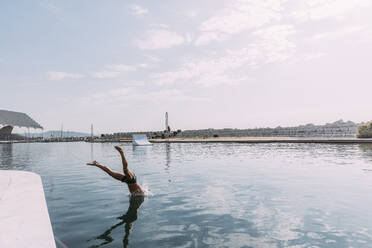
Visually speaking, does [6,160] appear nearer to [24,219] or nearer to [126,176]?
[126,176]

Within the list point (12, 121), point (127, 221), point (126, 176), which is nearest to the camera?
point (127, 221)

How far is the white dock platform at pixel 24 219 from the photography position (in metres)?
3.76

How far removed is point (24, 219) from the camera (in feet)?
15.4

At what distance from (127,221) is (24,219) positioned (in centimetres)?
202

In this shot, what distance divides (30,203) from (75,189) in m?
4.12

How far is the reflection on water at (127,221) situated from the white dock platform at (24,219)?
0.96 meters

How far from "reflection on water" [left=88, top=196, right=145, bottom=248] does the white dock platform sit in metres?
0.96

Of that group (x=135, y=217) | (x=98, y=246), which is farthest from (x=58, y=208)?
(x=98, y=246)

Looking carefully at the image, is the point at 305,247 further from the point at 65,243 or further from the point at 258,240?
the point at 65,243

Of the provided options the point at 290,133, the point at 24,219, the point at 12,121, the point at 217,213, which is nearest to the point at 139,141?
the point at 217,213

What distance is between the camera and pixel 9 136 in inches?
3088

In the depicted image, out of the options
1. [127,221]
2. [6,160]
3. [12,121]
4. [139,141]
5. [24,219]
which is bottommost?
[6,160]

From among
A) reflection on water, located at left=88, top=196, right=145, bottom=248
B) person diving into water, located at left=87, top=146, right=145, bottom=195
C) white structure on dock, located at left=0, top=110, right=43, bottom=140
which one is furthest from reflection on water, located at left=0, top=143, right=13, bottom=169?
white structure on dock, located at left=0, top=110, right=43, bottom=140

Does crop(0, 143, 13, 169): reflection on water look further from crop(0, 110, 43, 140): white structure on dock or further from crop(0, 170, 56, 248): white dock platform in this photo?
crop(0, 110, 43, 140): white structure on dock
